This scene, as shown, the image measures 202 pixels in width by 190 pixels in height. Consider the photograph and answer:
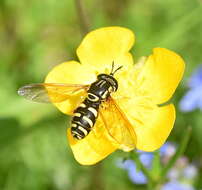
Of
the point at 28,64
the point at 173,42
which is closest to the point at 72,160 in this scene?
the point at 28,64

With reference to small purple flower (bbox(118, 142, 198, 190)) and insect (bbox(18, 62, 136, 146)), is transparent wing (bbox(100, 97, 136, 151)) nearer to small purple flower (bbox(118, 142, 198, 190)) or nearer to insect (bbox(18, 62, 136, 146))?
insect (bbox(18, 62, 136, 146))

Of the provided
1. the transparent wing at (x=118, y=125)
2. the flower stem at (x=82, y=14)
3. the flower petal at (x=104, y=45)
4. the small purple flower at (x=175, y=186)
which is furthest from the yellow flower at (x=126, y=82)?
the small purple flower at (x=175, y=186)

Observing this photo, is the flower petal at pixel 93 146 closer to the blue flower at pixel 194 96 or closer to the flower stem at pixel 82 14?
the flower stem at pixel 82 14

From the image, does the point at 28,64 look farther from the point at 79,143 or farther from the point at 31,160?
the point at 79,143

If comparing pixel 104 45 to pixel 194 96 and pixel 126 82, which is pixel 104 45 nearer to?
pixel 126 82

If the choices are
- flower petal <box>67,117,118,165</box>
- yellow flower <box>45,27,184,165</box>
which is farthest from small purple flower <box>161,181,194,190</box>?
flower petal <box>67,117,118,165</box>

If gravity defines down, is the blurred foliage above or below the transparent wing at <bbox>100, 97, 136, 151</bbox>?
below

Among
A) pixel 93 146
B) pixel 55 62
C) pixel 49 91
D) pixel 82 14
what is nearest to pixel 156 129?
pixel 93 146
